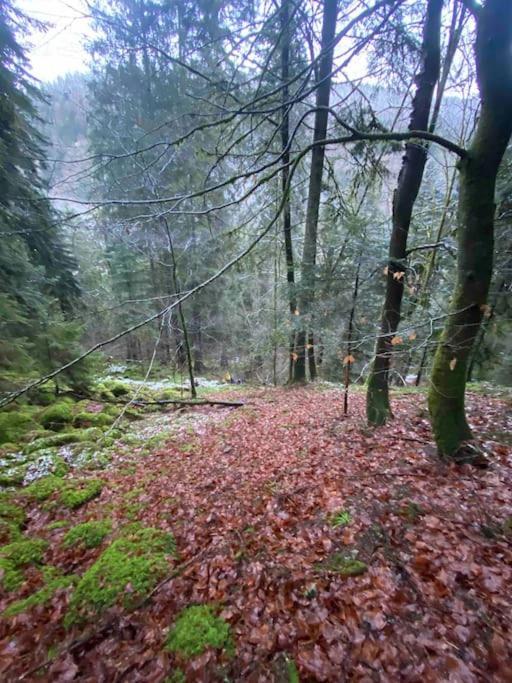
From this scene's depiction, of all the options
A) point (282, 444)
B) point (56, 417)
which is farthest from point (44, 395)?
point (282, 444)

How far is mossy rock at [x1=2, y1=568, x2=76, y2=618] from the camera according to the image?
2.72 metres

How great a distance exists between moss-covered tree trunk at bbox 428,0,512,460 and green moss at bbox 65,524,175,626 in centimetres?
378

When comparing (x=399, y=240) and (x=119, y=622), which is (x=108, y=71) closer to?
(x=399, y=240)

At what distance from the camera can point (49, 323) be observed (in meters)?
7.27

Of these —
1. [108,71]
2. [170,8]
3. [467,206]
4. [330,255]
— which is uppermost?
[108,71]

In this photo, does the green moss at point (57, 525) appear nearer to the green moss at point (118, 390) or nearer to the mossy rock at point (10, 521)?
the mossy rock at point (10, 521)

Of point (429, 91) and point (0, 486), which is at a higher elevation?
point (429, 91)

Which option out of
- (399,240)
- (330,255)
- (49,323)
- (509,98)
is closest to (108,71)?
(49,323)

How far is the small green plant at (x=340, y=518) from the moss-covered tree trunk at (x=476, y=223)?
1640 mm

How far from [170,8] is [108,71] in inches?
239

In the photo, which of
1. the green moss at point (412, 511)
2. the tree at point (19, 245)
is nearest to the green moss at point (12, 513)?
the tree at point (19, 245)

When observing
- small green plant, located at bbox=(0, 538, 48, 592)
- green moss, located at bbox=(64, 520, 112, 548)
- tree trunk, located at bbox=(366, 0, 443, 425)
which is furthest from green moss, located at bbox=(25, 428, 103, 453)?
tree trunk, located at bbox=(366, 0, 443, 425)

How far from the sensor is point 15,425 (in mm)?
6238

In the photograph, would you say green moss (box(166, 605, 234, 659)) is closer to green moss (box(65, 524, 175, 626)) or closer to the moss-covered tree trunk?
green moss (box(65, 524, 175, 626))
